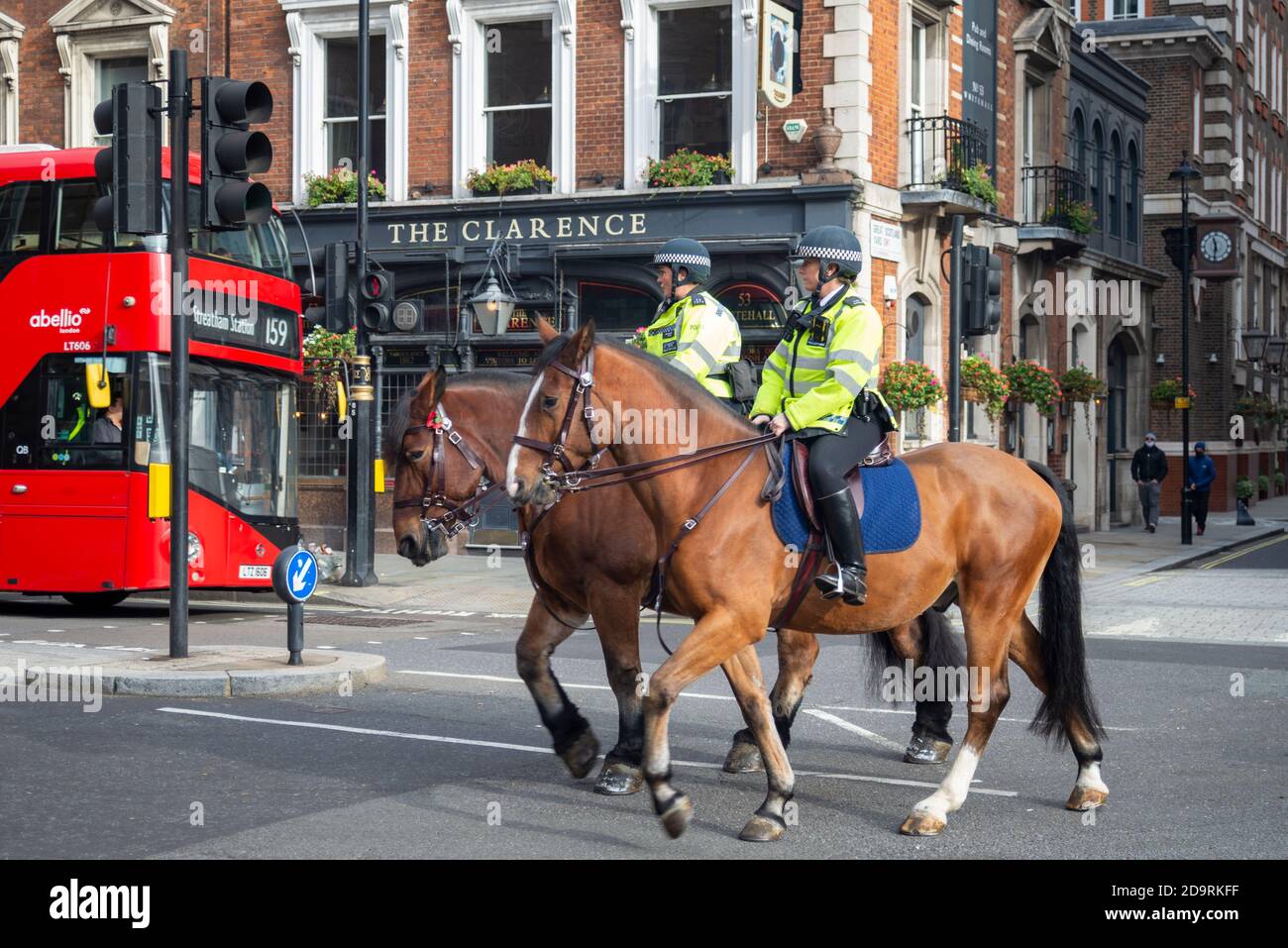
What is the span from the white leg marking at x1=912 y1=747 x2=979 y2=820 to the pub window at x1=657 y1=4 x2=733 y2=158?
17.4m

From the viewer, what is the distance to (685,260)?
895cm

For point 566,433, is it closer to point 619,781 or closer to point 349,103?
point 619,781

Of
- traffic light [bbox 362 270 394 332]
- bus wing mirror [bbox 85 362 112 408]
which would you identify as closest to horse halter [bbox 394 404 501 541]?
bus wing mirror [bbox 85 362 112 408]

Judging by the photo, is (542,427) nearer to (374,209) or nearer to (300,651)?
(300,651)

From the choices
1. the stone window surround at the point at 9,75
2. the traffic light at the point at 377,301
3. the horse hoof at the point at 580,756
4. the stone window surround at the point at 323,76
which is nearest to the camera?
the horse hoof at the point at 580,756

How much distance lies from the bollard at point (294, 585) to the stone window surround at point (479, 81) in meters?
13.7

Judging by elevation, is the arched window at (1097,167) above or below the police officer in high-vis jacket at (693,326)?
above

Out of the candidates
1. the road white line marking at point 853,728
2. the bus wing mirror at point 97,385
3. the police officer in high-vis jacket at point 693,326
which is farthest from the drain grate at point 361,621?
the police officer in high-vis jacket at point 693,326

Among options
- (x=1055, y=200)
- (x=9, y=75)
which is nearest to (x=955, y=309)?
(x=1055, y=200)

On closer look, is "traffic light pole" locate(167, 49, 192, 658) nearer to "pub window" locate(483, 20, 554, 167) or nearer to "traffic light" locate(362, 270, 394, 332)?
"traffic light" locate(362, 270, 394, 332)

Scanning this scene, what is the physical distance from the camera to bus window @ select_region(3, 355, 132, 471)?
52.2 feet

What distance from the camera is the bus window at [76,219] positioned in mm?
15750

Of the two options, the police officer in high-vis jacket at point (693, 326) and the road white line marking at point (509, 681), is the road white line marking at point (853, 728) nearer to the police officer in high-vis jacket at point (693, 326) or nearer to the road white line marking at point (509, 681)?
the road white line marking at point (509, 681)

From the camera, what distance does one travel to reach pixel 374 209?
25234 mm
